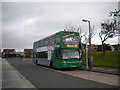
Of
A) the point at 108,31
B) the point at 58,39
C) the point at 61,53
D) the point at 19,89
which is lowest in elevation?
the point at 19,89

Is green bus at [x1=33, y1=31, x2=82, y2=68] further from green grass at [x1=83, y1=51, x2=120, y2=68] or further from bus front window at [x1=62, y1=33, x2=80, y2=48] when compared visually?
green grass at [x1=83, y1=51, x2=120, y2=68]

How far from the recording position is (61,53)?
18.8 m

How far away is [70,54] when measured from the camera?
753 inches

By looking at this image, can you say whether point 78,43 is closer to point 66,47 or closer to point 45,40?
point 66,47

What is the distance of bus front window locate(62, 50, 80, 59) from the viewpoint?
18.9 m

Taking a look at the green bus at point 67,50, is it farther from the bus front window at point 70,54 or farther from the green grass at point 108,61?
the green grass at point 108,61

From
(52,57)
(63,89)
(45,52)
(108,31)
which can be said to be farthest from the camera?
(108,31)

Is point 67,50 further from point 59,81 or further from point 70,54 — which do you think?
point 59,81

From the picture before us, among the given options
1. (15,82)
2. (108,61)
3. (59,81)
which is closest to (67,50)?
(59,81)

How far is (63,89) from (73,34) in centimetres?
1130

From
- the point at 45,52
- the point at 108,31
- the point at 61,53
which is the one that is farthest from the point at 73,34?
the point at 108,31

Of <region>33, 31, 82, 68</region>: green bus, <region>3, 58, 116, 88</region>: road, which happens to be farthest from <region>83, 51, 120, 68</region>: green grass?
<region>3, 58, 116, 88</region>: road

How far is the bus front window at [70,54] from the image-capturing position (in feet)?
62.1

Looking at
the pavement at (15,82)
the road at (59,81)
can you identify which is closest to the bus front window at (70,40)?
the road at (59,81)
